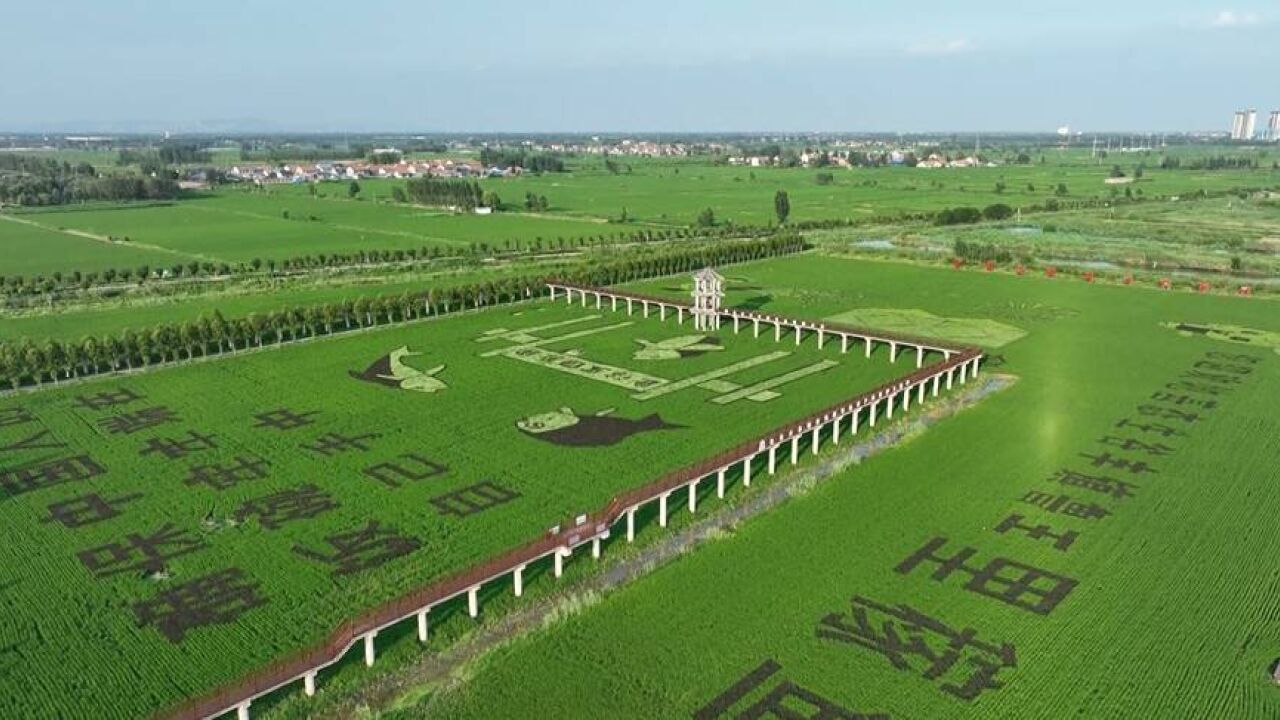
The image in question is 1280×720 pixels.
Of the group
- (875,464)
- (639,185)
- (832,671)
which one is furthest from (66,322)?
(639,185)

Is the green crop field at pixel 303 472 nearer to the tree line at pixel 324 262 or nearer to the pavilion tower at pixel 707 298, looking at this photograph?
the pavilion tower at pixel 707 298

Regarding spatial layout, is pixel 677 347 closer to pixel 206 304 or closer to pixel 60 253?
pixel 206 304

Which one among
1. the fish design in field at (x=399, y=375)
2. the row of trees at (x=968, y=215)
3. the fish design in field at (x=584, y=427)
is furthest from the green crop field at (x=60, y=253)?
the row of trees at (x=968, y=215)

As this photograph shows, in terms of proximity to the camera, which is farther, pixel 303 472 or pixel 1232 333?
pixel 1232 333

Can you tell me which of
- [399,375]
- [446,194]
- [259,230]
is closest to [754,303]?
[399,375]

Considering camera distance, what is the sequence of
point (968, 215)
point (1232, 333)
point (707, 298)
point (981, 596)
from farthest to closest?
point (968, 215) → point (1232, 333) → point (707, 298) → point (981, 596)
